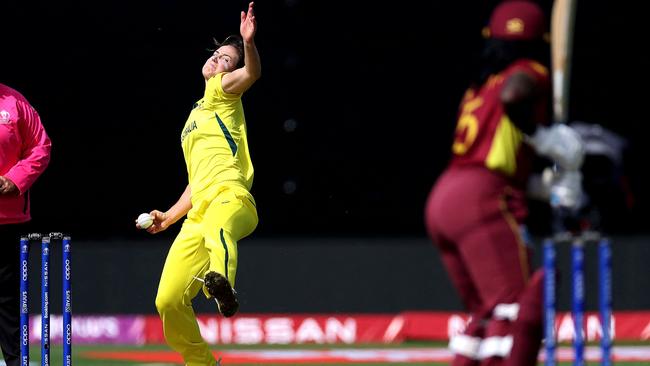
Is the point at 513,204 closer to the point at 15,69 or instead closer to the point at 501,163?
the point at 501,163

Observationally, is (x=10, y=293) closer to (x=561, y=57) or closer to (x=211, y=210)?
(x=211, y=210)

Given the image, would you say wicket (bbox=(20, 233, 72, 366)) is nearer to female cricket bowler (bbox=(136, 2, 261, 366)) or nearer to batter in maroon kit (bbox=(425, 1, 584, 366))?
female cricket bowler (bbox=(136, 2, 261, 366))

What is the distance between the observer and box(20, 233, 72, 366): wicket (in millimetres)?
6203

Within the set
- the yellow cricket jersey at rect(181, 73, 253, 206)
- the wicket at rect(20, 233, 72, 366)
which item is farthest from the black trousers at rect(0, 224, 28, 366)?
the yellow cricket jersey at rect(181, 73, 253, 206)

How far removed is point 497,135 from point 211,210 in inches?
89.7

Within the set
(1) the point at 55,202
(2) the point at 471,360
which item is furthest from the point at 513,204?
(1) the point at 55,202

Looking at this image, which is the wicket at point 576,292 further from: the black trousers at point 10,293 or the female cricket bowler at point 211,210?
the black trousers at point 10,293

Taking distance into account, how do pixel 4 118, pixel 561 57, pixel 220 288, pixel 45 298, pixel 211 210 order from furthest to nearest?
pixel 4 118 → pixel 211 210 → pixel 220 288 → pixel 45 298 → pixel 561 57

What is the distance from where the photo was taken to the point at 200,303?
1121 centimetres

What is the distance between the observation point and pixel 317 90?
1125 centimetres

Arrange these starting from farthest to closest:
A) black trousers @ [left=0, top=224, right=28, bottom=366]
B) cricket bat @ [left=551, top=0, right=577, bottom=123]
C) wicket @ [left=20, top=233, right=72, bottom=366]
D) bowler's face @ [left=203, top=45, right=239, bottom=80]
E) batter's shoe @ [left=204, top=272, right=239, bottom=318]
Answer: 1. bowler's face @ [left=203, top=45, right=239, bottom=80]
2. black trousers @ [left=0, top=224, right=28, bottom=366]
3. batter's shoe @ [left=204, top=272, right=239, bottom=318]
4. wicket @ [left=20, top=233, right=72, bottom=366]
5. cricket bat @ [left=551, top=0, right=577, bottom=123]

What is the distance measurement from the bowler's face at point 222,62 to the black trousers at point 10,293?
4.05 ft

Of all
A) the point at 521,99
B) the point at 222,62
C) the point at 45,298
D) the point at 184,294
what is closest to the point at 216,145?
the point at 222,62

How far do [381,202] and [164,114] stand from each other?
188cm
